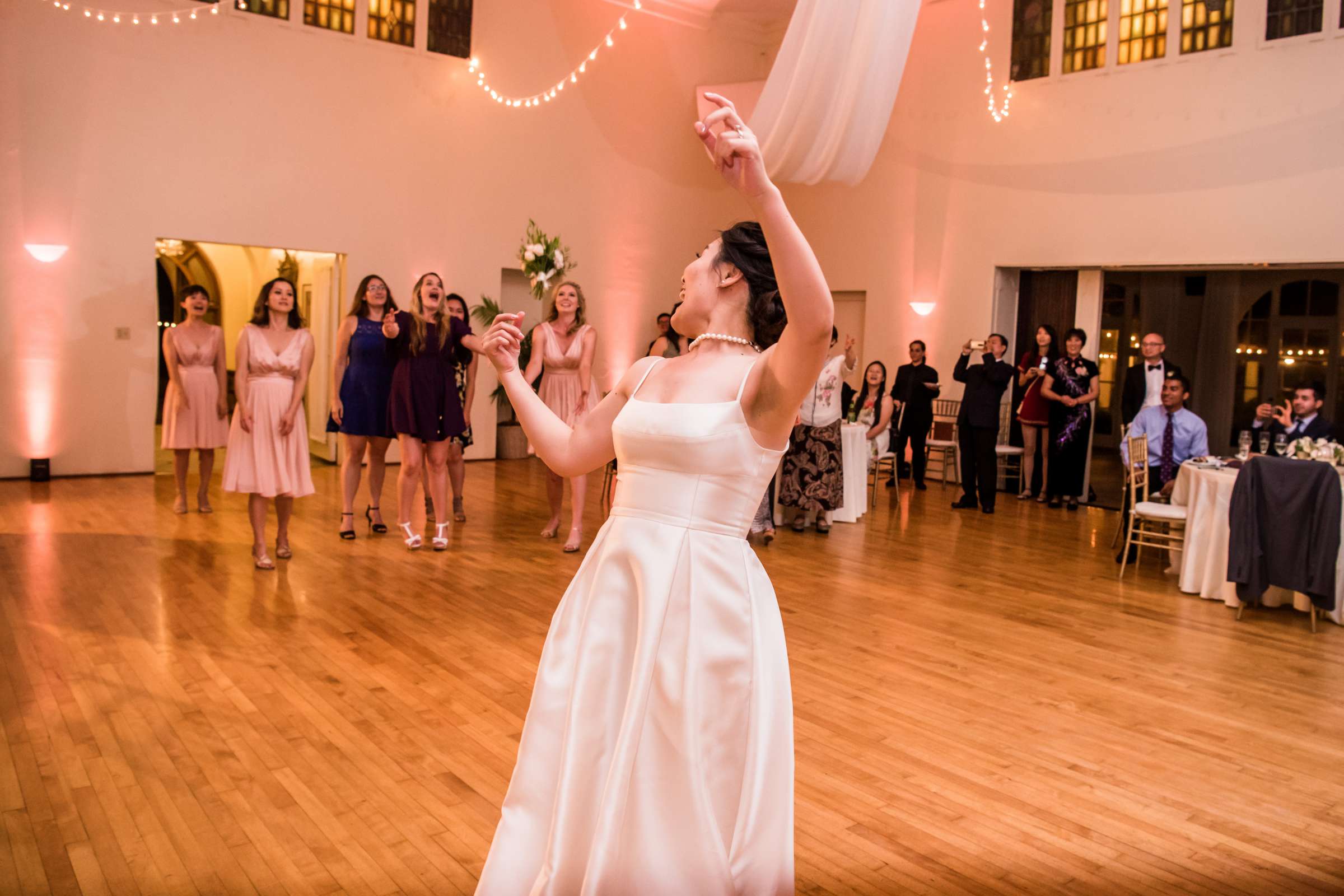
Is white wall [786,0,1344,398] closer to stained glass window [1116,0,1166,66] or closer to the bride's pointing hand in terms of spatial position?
stained glass window [1116,0,1166,66]

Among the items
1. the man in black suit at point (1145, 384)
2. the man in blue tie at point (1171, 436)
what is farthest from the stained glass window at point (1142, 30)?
the man in blue tie at point (1171, 436)

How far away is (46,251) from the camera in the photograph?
28.7 feet

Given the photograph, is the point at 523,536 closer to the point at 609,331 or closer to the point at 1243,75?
the point at 609,331

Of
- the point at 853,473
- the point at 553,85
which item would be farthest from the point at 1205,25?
the point at 553,85

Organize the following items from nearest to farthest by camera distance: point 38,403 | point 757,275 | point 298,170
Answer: point 757,275 < point 38,403 < point 298,170

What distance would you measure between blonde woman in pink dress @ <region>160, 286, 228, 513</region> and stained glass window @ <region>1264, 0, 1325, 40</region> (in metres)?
8.84

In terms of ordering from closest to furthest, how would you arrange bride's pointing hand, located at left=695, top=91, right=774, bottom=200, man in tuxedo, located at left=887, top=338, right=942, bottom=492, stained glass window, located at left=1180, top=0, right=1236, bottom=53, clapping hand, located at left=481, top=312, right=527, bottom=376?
1. bride's pointing hand, located at left=695, top=91, right=774, bottom=200
2. clapping hand, located at left=481, top=312, right=527, bottom=376
3. stained glass window, located at left=1180, top=0, right=1236, bottom=53
4. man in tuxedo, located at left=887, top=338, right=942, bottom=492

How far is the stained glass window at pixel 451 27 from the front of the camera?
10633 millimetres

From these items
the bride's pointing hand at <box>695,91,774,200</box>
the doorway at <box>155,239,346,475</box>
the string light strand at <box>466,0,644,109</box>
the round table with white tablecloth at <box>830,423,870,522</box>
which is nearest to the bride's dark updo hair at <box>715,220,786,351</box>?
the bride's pointing hand at <box>695,91,774,200</box>

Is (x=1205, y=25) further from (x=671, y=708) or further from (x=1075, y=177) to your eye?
(x=671, y=708)

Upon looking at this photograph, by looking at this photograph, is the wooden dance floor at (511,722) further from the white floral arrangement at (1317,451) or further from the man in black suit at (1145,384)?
the man in black suit at (1145,384)

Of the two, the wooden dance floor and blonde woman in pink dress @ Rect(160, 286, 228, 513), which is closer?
the wooden dance floor

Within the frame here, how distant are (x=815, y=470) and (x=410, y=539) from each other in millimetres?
3028

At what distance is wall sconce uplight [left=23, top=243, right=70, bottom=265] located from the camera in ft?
28.5
